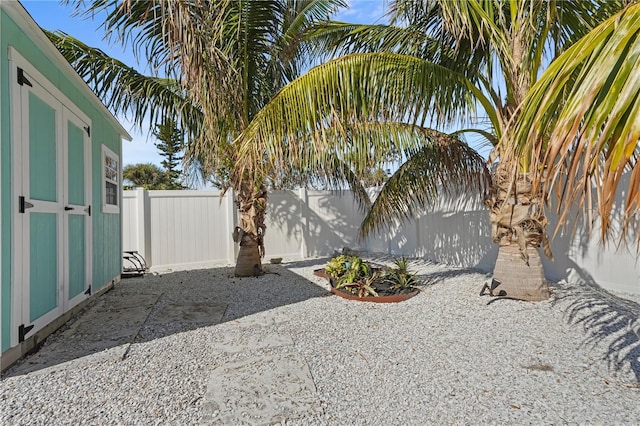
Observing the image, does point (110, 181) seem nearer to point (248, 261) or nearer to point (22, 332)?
point (248, 261)

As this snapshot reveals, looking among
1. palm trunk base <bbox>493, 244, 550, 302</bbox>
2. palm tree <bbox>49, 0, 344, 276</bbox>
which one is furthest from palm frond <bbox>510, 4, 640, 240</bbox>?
palm tree <bbox>49, 0, 344, 276</bbox>

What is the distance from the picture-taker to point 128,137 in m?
6.70

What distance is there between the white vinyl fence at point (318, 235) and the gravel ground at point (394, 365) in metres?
0.62

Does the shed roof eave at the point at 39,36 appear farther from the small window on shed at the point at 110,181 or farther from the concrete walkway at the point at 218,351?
the concrete walkway at the point at 218,351

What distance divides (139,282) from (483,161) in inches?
238

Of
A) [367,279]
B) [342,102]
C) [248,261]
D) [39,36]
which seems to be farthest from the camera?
[248,261]

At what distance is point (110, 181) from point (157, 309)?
2.64m

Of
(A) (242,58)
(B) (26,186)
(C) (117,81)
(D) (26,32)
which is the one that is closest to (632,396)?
(B) (26,186)

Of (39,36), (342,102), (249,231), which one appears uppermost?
(39,36)

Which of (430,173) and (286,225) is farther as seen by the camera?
→ (286,225)

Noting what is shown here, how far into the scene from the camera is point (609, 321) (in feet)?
11.4

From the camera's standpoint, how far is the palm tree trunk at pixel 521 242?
4230 millimetres

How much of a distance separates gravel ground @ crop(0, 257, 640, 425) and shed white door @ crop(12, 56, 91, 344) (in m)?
0.50

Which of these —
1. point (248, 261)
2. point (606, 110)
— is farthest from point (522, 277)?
point (248, 261)
